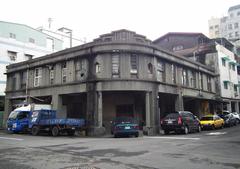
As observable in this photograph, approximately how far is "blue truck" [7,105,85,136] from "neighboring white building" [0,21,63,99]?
67.5 ft

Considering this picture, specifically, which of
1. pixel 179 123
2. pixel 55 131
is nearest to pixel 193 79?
pixel 179 123

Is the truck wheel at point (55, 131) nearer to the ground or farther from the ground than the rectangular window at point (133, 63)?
nearer to the ground

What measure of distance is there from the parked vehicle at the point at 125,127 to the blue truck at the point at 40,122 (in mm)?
3372

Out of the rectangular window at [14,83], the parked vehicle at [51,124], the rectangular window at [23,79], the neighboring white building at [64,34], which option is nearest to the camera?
the parked vehicle at [51,124]

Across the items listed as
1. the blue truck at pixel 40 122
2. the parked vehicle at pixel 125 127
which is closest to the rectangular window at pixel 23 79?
the blue truck at pixel 40 122

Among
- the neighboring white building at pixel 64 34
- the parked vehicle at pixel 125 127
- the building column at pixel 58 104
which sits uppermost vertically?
the neighboring white building at pixel 64 34

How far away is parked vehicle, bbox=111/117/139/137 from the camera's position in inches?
721

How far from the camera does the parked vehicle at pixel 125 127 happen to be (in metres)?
18.3

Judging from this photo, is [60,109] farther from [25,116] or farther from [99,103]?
[99,103]

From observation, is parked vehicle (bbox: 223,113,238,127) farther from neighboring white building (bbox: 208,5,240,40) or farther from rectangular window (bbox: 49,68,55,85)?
neighboring white building (bbox: 208,5,240,40)

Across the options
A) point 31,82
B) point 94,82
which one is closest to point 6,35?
point 31,82

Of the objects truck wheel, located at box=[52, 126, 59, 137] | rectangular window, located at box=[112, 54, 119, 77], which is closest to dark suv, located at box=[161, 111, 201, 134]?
rectangular window, located at box=[112, 54, 119, 77]

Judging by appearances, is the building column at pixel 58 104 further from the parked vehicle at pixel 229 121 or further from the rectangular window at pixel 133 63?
the parked vehicle at pixel 229 121

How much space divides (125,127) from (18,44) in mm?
34327
